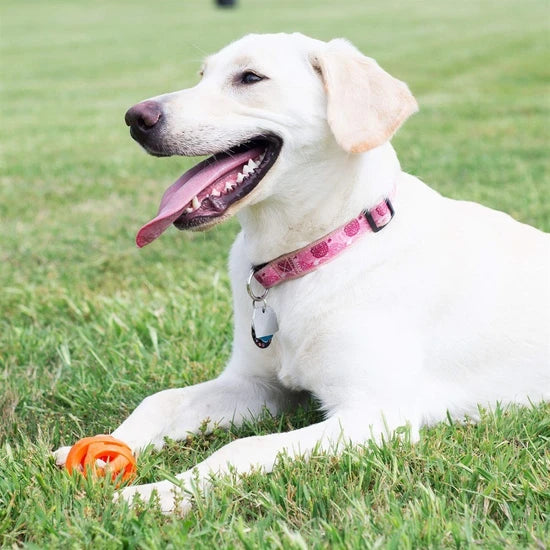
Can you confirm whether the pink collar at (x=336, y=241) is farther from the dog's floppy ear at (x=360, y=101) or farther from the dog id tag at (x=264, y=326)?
the dog's floppy ear at (x=360, y=101)

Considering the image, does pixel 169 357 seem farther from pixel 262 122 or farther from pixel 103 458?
pixel 262 122

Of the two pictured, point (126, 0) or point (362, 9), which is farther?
point (126, 0)

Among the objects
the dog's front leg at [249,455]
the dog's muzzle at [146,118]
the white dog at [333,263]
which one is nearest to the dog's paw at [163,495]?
the dog's front leg at [249,455]

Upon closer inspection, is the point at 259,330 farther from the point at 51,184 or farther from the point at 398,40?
the point at 398,40

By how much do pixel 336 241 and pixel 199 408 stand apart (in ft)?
2.66

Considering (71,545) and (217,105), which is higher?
(217,105)

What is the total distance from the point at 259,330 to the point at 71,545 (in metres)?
1.14

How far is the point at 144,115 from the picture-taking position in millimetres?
3092

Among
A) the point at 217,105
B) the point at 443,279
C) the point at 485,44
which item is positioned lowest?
the point at 485,44

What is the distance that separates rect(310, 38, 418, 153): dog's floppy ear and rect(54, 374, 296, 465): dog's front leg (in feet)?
3.41

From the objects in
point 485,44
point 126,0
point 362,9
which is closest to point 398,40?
point 485,44

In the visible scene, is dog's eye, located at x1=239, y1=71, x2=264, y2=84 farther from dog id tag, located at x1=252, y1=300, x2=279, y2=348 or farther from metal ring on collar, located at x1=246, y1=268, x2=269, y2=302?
dog id tag, located at x1=252, y1=300, x2=279, y2=348

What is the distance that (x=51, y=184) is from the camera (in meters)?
8.09

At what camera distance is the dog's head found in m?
3.08
